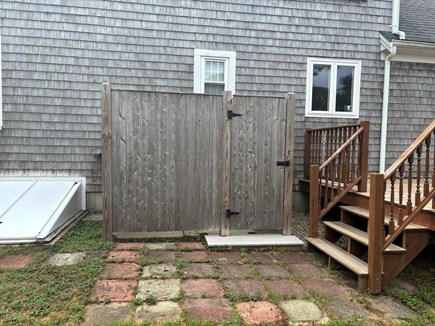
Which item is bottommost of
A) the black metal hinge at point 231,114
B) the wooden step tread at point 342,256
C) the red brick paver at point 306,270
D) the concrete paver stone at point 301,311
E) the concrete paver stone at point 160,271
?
the red brick paver at point 306,270

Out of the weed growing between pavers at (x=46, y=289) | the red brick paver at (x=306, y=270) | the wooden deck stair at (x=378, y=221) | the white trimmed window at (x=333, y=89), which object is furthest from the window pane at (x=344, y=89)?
the weed growing between pavers at (x=46, y=289)

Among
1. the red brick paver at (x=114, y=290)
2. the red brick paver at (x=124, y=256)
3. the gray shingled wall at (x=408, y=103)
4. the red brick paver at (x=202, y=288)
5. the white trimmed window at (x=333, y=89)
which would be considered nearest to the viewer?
the red brick paver at (x=114, y=290)

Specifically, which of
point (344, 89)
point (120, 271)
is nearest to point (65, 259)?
point (120, 271)

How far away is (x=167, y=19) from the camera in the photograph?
614 cm

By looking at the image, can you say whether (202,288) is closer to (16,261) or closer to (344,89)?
(16,261)

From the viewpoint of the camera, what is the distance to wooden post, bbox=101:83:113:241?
4125mm

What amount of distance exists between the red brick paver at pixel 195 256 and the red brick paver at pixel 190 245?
0.14 metres

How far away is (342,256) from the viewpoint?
134 inches

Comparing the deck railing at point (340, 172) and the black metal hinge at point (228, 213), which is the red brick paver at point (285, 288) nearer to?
the deck railing at point (340, 172)

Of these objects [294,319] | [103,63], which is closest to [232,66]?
[103,63]

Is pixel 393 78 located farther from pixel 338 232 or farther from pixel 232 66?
pixel 338 232

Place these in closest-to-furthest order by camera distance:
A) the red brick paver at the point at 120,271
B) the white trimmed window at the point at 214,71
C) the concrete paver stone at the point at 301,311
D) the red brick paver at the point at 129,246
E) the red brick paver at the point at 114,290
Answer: the concrete paver stone at the point at 301,311 < the red brick paver at the point at 114,290 < the red brick paver at the point at 120,271 < the red brick paver at the point at 129,246 < the white trimmed window at the point at 214,71

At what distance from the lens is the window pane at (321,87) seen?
6.63m

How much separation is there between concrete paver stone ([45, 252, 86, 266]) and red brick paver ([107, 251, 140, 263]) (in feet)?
1.02
